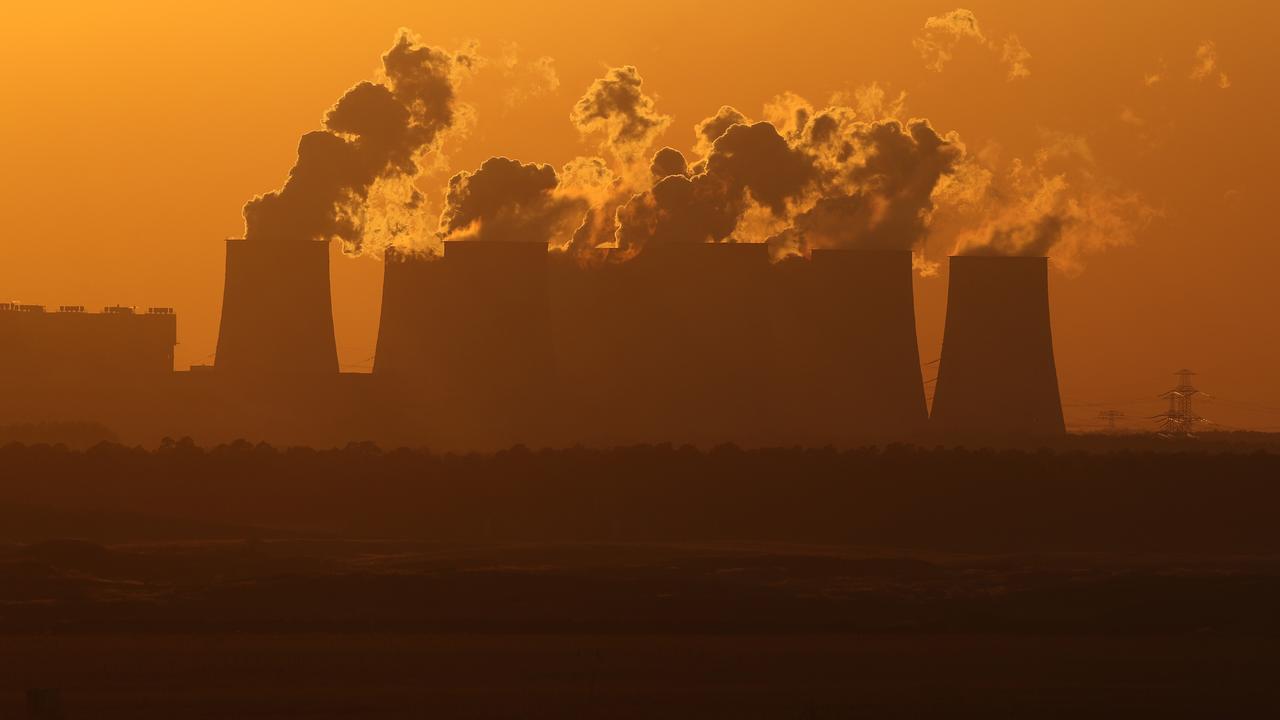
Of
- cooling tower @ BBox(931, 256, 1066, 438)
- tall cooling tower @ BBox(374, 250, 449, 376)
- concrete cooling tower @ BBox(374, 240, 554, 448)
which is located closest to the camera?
concrete cooling tower @ BBox(374, 240, 554, 448)

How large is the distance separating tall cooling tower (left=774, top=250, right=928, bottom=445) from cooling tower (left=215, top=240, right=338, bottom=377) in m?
10.7

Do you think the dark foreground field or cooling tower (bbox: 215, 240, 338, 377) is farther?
cooling tower (bbox: 215, 240, 338, 377)

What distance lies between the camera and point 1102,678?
15.7m

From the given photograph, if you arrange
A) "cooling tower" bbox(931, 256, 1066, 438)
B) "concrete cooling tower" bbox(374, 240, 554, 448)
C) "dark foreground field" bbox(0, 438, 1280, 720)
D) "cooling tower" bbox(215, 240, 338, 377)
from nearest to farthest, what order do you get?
"dark foreground field" bbox(0, 438, 1280, 720), "concrete cooling tower" bbox(374, 240, 554, 448), "cooling tower" bbox(215, 240, 338, 377), "cooling tower" bbox(931, 256, 1066, 438)

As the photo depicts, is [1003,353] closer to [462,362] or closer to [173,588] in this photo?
[462,362]

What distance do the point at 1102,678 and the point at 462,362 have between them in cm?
3171

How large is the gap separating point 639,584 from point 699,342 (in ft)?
86.1

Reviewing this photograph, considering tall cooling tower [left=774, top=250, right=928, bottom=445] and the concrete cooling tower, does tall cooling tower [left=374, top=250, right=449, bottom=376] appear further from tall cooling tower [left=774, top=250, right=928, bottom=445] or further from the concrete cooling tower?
tall cooling tower [left=774, top=250, right=928, bottom=445]

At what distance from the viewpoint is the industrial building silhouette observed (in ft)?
151

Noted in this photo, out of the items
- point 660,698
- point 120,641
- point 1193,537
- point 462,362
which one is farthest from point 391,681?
point 462,362

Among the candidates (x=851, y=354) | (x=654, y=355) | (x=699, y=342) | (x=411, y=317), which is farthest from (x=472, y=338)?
(x=851, y=354)

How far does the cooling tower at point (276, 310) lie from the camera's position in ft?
152

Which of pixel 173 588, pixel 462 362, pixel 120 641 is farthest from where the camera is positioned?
pixel 462 362

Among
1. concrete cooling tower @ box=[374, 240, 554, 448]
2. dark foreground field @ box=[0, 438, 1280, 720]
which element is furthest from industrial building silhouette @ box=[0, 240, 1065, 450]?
dark foreground field @ box=[0, 438, 1280, 720]
